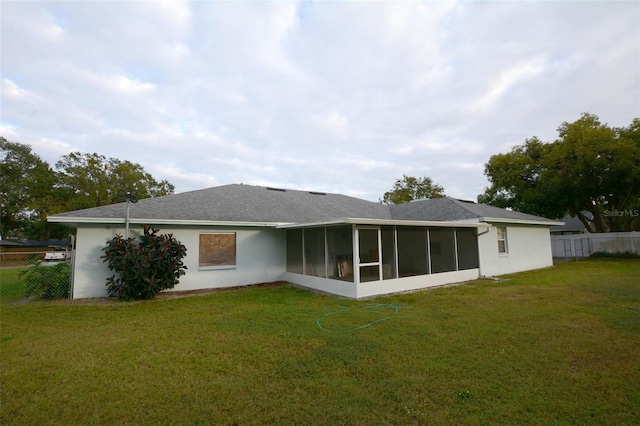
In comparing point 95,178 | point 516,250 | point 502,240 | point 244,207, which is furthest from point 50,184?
point 516,250

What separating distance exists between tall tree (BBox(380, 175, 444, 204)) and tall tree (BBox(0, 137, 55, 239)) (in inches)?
1538

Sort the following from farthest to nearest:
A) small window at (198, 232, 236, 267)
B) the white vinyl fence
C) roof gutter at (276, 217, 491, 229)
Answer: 1. the white vinyl fence
2. small window at (198, 232, 236, 267)
3. roof gutter at (276, 217, 491, 229)

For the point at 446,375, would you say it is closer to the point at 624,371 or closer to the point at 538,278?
the point at 624,371

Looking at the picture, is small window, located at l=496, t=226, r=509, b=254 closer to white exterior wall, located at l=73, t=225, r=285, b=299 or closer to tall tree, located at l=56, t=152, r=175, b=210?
white exterior wall, located at l=73, t=225, r=285, b=299

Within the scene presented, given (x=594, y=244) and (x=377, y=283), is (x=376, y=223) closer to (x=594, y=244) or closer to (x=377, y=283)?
(x=377, y=283)

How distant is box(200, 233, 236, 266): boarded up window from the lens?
9875 millimetres

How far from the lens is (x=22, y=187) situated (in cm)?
3144

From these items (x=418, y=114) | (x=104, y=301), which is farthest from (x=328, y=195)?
(x=104, y=301)

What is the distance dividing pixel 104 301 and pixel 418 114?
46.4 ft

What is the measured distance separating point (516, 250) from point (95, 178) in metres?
37.5

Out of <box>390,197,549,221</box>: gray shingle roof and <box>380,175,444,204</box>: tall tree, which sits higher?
<box>380,175,444,204</box>: tall tree

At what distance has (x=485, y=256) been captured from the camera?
1171 cm

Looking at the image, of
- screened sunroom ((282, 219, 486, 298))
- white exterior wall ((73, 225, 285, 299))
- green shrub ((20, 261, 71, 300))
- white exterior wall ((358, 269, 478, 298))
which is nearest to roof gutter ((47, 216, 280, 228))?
white exterior wall ((73, 225, 285, 299))

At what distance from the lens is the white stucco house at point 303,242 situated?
8405 millimetres
